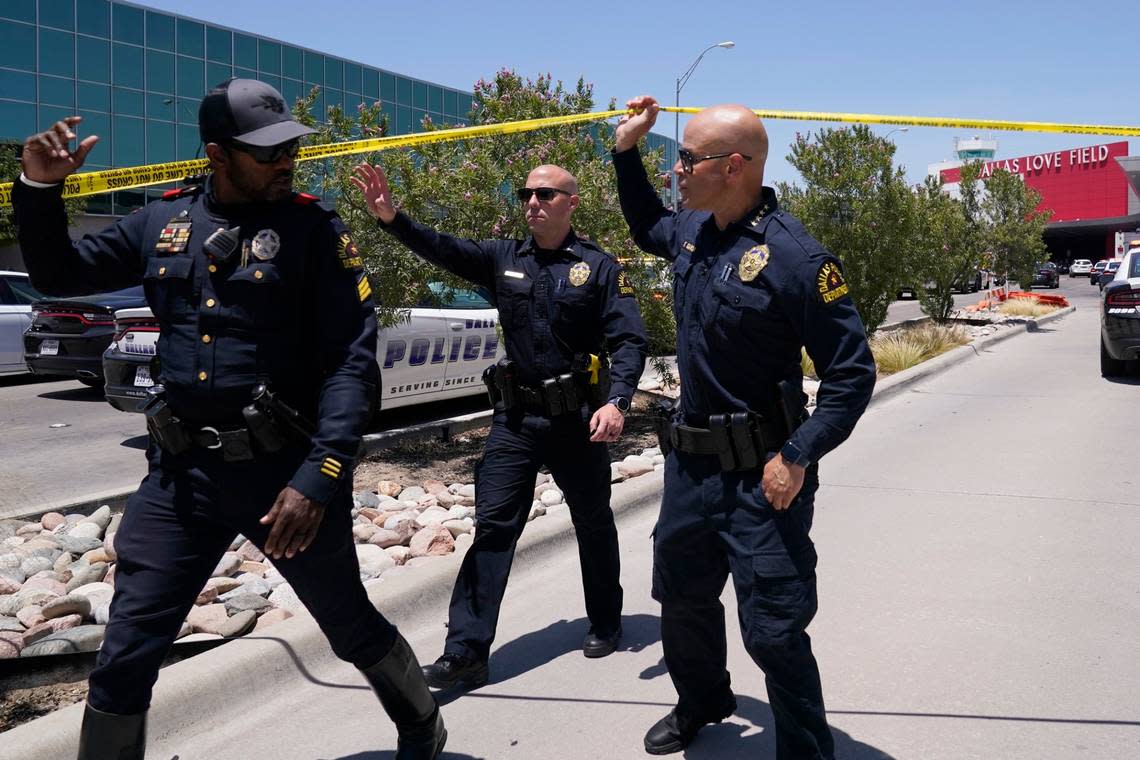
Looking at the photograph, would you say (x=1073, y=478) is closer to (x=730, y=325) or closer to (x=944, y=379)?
(x=730, y=325)

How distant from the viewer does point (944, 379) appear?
14148mm

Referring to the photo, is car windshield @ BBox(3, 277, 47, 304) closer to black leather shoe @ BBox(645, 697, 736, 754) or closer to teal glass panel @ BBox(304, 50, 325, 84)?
black leather shoe @ BBox(645, 697, 736, 754)

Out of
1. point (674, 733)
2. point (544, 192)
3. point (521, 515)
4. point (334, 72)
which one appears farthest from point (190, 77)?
point (674, 733)

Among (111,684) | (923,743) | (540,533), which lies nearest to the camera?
(111,684)

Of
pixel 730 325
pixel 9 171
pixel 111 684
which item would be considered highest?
pixel 9 171

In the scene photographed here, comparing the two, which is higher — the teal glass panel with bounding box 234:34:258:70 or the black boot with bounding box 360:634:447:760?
the teal glass panel with bounding box 234:34:258:70

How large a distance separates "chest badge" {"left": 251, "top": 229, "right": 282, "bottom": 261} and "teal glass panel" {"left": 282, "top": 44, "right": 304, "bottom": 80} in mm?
42287

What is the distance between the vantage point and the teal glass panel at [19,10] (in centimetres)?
3274

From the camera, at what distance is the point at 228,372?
2766 millimetres

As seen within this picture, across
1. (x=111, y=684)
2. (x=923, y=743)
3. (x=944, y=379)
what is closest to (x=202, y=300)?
(x=111, y=684)

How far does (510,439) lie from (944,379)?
11.1 metres

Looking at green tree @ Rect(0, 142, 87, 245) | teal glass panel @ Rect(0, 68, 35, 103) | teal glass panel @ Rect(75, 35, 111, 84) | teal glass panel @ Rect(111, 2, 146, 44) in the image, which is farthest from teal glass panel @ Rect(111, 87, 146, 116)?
green tree @ Rect(0, 142, 87, 245)

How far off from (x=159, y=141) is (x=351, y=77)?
10127 mm

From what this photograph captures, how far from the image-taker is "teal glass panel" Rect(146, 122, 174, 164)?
123ft
